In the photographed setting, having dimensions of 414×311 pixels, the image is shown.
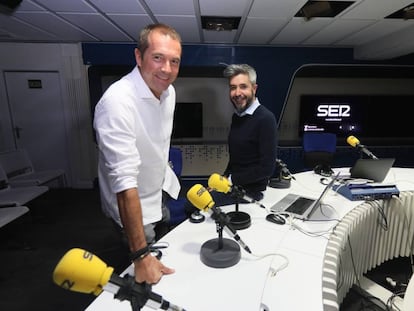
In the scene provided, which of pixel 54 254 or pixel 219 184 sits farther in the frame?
pixel 54 254

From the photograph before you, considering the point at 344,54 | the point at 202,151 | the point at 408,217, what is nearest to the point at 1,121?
the point at 202,151

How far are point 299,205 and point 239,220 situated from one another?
50 centimetres

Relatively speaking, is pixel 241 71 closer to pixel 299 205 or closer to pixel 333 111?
pixel 299 205

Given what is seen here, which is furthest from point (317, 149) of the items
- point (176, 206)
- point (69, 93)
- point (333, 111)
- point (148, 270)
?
point (69, 93)

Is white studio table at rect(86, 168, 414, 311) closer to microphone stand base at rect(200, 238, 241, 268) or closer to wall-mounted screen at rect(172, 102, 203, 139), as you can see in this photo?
microphone stand base at rect(200, 238, 241, 268)

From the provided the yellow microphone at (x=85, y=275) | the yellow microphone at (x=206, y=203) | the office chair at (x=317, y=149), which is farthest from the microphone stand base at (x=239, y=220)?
the office chair at (x=317, y=149)

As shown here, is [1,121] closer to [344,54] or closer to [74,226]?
[74,226]

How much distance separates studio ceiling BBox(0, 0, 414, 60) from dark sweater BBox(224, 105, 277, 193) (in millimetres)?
1385

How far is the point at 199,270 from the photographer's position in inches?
40.2

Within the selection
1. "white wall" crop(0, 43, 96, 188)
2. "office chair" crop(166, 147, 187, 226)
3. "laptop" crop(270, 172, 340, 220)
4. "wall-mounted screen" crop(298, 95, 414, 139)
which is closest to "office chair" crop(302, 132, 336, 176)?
"wall-mounted screen" crop(298, 95, 414, 139)

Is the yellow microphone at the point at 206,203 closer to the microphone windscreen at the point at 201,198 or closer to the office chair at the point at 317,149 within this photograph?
the microphone windscreen at the point at 201,198

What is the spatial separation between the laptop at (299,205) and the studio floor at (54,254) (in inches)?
30.3

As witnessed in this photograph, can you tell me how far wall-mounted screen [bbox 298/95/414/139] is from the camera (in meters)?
4.32

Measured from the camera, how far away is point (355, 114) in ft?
14.3
